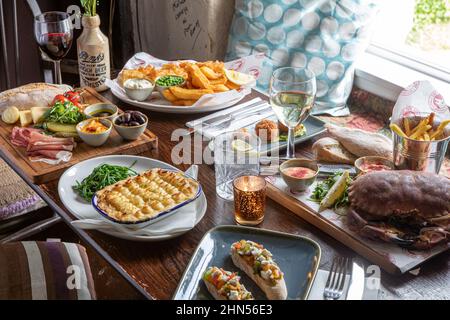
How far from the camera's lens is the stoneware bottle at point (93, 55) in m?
1.95

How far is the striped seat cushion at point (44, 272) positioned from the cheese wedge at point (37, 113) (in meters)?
0.39

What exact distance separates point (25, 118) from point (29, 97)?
0.11 metres

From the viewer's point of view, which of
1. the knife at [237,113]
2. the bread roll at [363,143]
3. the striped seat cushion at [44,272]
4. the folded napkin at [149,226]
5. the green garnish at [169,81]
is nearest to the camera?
the folded napkin at [149,226]

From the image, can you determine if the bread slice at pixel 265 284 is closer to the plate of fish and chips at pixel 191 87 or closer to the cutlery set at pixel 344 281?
the cutlery set at pixel 344 281

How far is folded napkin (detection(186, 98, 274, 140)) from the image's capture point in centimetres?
175

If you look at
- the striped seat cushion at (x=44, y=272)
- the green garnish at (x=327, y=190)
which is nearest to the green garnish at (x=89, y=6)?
the striped seat cushion at (x=44, y=272)

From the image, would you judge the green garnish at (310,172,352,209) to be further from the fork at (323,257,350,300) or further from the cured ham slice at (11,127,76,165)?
the cured ham slice at (11,127,76,165)

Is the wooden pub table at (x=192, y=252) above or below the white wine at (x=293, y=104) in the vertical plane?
below

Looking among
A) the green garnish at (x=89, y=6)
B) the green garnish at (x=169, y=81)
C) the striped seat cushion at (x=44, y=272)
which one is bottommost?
the striped seat cushion at (x=44, y=272)

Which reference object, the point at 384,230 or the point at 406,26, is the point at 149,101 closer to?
the point at 384,230

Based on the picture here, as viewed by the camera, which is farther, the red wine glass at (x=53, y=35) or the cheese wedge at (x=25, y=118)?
the red wine glass at (x=53, y=35)
